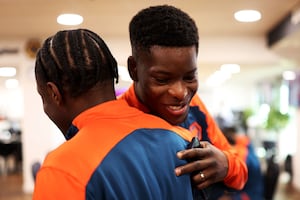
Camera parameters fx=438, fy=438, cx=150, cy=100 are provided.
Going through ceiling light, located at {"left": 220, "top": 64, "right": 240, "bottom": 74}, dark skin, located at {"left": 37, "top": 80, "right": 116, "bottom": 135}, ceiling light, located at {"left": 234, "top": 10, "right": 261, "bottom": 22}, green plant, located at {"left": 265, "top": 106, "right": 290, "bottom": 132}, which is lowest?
green plant, located at {"left": 265, "top": 106, "right": 290, "bottom": 132}

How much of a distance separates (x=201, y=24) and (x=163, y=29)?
3342 mm

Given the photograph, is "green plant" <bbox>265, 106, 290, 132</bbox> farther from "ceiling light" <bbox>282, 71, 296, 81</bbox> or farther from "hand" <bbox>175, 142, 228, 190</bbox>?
"hand" <bbox>175, 142, 228, 190</bbox>

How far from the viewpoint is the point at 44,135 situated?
199 inches

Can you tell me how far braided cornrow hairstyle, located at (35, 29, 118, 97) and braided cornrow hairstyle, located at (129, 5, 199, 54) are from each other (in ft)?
0.27

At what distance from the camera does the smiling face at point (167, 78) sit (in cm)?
89

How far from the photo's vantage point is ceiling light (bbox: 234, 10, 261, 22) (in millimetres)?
3561

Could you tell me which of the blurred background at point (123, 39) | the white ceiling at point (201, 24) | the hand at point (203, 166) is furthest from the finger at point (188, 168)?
the white ceiling at point (201, 24)

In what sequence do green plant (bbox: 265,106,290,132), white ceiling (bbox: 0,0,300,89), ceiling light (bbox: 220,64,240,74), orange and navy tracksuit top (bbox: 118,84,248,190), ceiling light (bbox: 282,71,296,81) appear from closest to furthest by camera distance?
orange and navy tracksuit top (bbox: 118,84,248,190) < white ceiling (bbox: 0,0,300,89) < ceiling light (bbox: 220,64,240,74) < green plant (bbox: 265,106,290,132) < ceiling light (bbox: 282,71,296,81)

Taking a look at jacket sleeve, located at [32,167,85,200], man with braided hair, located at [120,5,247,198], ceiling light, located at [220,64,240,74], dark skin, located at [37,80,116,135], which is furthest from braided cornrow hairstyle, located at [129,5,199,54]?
ceiling light, located at [220,64,240,74]

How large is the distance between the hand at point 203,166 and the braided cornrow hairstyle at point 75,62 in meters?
0.22

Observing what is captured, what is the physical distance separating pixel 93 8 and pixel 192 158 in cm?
249

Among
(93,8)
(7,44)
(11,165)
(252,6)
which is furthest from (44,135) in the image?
(11,165)

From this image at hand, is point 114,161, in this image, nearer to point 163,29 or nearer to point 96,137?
point 96,137

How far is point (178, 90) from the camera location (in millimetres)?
952
